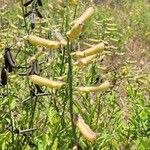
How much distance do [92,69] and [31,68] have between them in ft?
4.77

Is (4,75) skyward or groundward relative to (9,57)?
groundward

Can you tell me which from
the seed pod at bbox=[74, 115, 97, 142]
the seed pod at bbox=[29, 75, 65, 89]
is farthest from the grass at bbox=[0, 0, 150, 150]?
the seed pod at bbox=[74, 115, 97, 142]

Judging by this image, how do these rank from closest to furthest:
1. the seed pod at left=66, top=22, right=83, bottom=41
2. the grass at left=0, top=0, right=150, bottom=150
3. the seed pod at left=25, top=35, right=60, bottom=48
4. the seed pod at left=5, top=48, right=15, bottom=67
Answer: the seed pod at left=66, top=22, right=83, bottom=41 → the seed pod at left=25, top=35, right=60, bottom=48 → the seed pod at left=5, top=48, right=15, bottom=67 → the grass at left=0, top=0, right=150, bottom=150

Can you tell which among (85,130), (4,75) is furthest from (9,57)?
(85,130)

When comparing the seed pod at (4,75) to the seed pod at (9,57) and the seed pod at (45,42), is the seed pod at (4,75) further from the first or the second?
the seed pod at (45,42)

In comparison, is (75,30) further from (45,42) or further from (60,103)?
(60,103)

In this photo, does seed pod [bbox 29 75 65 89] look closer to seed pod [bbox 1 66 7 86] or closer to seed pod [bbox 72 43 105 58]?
seed pod [bbox 72 43 105 58]

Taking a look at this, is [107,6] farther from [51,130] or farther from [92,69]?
[51,130]

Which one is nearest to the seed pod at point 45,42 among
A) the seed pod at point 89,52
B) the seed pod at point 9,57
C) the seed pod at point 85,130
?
the seed pod at point 89,52

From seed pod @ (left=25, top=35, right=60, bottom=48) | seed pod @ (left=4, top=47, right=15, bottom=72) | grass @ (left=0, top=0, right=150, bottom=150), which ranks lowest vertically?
grass @ (left=0, top=0, right=150, bottom=150)

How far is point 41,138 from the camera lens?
3695mm

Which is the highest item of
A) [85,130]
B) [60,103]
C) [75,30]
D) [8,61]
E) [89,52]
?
[75,30]

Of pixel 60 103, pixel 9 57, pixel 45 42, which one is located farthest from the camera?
pixel 60 103

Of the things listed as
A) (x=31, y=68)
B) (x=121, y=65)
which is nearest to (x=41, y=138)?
(x=31, y=68)
